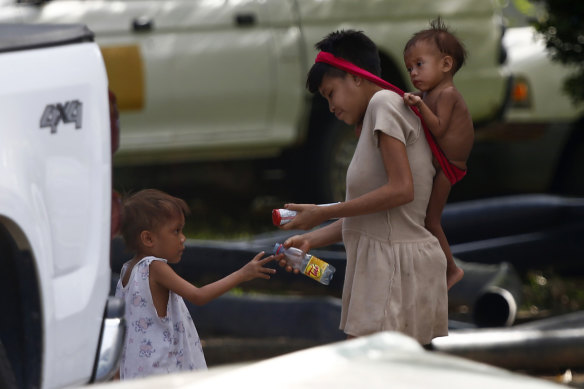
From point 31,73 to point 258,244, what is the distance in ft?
8.95

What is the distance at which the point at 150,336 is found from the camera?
3111 mm

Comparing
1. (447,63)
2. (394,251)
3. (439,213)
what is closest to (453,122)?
(447,63)

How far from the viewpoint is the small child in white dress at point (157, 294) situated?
3088 mm

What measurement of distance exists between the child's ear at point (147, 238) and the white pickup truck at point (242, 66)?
3415 millimetres

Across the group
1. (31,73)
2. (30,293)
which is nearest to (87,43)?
(31,73)

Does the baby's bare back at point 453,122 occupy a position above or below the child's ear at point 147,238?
above

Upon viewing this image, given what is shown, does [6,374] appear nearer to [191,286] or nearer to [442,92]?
[191,286]

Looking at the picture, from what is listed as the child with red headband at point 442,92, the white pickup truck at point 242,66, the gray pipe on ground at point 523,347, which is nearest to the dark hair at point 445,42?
the child with red headband at point 442,92

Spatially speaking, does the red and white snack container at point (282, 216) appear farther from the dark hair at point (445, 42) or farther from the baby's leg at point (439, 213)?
the dark hair at point (445, 42)

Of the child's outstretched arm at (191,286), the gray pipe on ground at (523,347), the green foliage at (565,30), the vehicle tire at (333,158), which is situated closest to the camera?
the child's outstretched arm at (191,286)

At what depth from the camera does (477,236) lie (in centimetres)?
638

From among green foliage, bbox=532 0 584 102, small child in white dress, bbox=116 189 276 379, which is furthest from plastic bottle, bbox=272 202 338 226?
green foliage, bbox=532 0 584 102

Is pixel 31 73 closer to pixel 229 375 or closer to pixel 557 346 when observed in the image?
pixel 229 375

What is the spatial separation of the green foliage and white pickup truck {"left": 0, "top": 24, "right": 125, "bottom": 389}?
327cm
